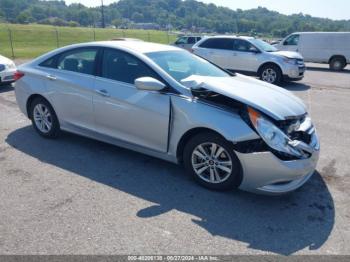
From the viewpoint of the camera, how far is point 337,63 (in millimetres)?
18391

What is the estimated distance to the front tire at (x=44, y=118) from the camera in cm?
551

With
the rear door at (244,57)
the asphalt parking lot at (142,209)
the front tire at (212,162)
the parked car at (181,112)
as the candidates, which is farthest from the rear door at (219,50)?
the front tire at (212,162)

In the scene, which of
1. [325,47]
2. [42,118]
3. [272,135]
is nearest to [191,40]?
[325,47]

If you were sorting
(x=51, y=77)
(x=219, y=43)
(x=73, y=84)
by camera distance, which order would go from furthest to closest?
(x=219, y=43) < (x=51, y=77) < (x=73, y=84)

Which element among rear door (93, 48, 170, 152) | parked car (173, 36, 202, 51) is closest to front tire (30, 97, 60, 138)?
rear door (93, 48, 170, 152)

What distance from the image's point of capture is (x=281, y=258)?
2.96 meters

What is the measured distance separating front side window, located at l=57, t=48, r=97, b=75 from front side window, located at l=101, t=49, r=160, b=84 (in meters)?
0.23

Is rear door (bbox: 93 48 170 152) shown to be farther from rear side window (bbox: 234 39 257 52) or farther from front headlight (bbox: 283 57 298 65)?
rear side window (bbox: 234 39 257 52)

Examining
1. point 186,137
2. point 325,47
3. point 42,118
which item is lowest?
point 42,118

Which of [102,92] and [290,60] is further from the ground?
[102,92]

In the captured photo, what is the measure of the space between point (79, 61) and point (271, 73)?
8655 mm

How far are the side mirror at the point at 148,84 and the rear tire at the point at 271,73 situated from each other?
8.84 metres

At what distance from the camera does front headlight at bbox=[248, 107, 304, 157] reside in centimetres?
358

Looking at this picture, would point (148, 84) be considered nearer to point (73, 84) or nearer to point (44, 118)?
point (73, 84)
